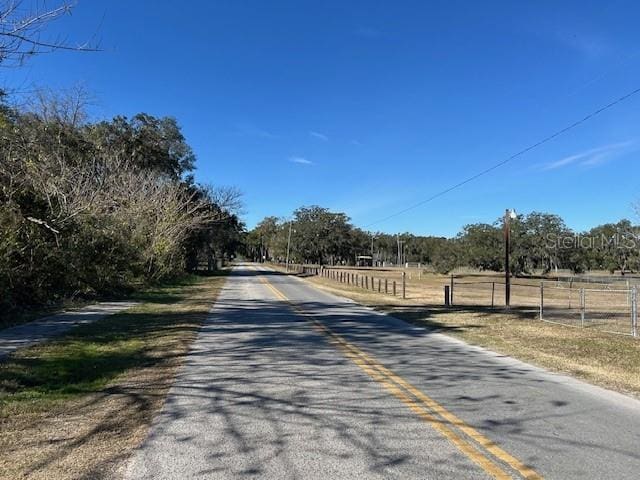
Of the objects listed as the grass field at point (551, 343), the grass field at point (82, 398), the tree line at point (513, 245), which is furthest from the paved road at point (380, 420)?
the tree line at point (513, 245)

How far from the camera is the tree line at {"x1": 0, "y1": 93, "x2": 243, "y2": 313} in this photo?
48.1ft

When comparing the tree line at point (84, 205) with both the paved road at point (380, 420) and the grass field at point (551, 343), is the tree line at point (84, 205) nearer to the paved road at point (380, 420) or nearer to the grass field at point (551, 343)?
the paved road at point (380, 420)

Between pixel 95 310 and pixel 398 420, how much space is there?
15347 mm

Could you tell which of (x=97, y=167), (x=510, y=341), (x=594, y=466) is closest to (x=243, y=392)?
(x=594, y=466)

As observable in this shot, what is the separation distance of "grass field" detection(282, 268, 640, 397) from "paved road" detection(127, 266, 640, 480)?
78 centimetres

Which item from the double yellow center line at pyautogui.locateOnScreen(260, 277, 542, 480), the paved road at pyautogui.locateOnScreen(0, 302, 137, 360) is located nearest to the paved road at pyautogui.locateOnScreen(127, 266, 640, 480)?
the double yellow center line at pyautogui.locateOnScreen(260, 277, 542, 480)

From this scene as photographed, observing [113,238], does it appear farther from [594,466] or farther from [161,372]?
[594,466]

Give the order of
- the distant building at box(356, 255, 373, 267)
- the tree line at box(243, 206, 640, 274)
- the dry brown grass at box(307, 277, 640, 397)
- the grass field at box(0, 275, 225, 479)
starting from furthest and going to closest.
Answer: the distant building at box(356, 255, 373, 267) → the tree line at box(243, 206, 640, 274) → the dry brown grass at box(307, 277, 640, 397) → the grass field at box(0, 275, 225, 479)

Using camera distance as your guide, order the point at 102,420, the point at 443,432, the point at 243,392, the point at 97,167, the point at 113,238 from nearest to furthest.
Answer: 1. the point at 443,432
2. the point at 102,420
3. the point at 243,392
4. the point at 113,238
5. the point at 97,167

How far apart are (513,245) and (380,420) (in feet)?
320

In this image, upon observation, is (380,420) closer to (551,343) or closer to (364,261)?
(551,343)

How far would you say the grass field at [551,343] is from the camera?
32.1ft

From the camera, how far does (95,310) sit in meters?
19.1

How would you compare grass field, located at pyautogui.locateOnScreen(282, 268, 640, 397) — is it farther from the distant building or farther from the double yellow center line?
the distant building
